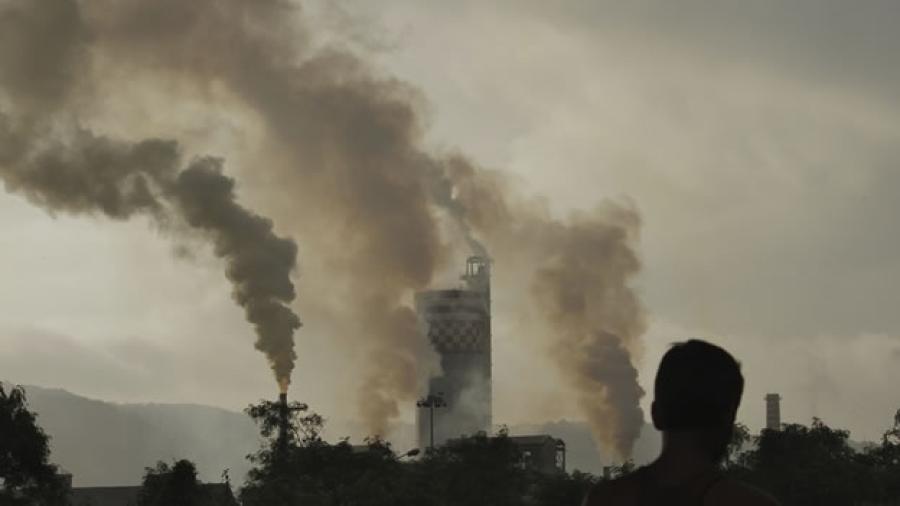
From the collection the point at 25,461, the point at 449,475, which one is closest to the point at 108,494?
the point at 449,475

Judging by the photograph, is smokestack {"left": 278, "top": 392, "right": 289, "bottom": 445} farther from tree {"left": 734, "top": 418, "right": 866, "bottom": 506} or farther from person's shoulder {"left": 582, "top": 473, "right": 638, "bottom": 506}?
person's shoulder {"left": 582, "top": 473, "right": 638, "bottom": 506}

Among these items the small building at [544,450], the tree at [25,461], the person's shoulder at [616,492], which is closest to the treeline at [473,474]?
the tree at [25,461]

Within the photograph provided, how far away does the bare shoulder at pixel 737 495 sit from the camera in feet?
18.3

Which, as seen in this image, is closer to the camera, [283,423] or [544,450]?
[283,423]

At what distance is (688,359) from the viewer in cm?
590

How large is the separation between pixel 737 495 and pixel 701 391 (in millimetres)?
417

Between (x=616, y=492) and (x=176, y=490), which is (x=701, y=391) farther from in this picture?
(x=176, y=490)

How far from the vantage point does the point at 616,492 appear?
238 inches

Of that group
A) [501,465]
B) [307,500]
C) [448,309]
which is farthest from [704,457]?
[448,309]

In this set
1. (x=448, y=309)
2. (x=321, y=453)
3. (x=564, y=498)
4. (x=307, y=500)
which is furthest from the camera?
(x=448, y=309)

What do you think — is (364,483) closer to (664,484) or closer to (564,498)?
(564,498)

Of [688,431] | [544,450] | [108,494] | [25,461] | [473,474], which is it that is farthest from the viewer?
[544,450]

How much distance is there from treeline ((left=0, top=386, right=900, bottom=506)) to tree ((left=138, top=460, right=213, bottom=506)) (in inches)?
1.7

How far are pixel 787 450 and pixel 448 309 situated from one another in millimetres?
88789
